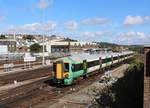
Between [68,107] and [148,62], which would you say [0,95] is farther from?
[148,62]

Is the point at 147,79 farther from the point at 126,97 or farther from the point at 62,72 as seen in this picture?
the point at 62,72

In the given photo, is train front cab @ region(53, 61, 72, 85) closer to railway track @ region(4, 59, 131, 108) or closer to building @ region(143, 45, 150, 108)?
railway track @ region(4, 59, 131, 108)

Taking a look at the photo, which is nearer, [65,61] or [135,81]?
[135,81]

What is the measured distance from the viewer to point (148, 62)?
11219mm

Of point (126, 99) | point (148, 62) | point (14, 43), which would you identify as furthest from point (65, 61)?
point (14, 43)

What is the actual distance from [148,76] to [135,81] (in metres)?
6.61

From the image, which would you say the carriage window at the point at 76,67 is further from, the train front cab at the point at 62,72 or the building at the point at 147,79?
the building at the point at 147,79

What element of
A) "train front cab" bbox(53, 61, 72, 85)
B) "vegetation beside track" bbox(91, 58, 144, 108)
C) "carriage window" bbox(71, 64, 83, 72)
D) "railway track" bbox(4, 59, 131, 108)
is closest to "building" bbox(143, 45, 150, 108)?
"vegetation beside track" bbox(91, 58, 144, 108)

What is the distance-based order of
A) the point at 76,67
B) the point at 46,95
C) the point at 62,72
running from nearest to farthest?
the point at 46,95, the point at 62,72, the point at 76,67

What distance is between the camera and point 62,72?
32.4 meters

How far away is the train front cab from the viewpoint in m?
32.5

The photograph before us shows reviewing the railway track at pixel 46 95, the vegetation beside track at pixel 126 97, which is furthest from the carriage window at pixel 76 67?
the vegetation beside track at pixel 126 97

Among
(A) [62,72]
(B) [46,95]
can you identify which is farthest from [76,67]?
(B) [46,95]

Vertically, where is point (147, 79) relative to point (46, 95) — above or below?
above
